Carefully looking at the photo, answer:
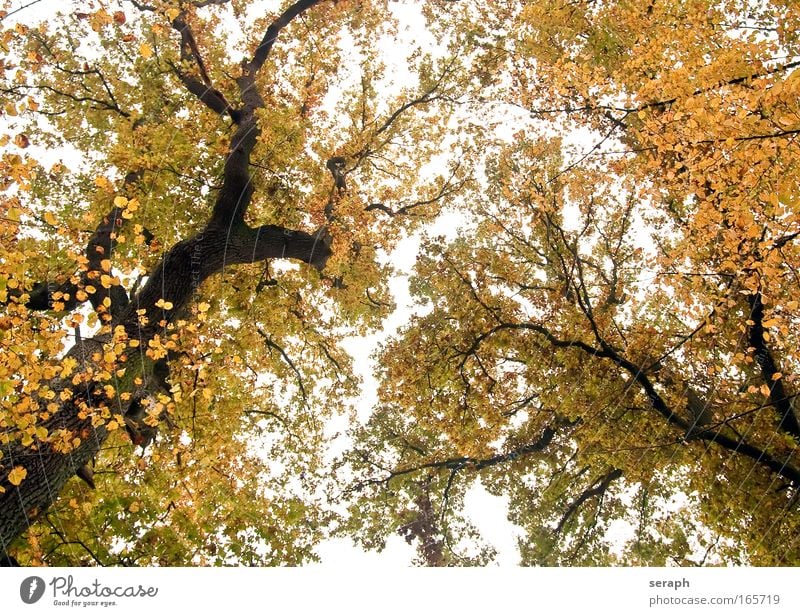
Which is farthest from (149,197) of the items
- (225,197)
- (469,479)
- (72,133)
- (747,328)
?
(747,328)

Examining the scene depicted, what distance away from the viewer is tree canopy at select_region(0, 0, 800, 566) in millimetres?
5246

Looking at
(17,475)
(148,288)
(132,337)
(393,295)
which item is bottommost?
(17,475)

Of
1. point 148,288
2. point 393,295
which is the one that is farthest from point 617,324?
point 148,288

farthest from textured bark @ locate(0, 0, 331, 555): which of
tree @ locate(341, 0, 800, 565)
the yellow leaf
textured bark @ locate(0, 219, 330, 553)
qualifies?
tree @ locate(341, 0, 800, 565)

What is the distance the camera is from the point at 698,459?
7664 mm

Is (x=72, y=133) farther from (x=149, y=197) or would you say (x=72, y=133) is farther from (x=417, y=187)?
(x=417, y=187)

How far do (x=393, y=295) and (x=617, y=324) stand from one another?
4.93 m

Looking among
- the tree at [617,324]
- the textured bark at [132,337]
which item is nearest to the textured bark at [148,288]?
the textured bark at [132,337]

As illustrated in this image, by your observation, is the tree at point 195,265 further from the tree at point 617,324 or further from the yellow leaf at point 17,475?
the tree at point 617,324

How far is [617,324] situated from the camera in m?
9.02

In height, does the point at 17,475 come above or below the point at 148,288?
below

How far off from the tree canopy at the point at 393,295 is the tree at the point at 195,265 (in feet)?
0.19

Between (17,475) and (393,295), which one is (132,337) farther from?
(393,295)

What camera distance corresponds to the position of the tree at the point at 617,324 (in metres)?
4.98
